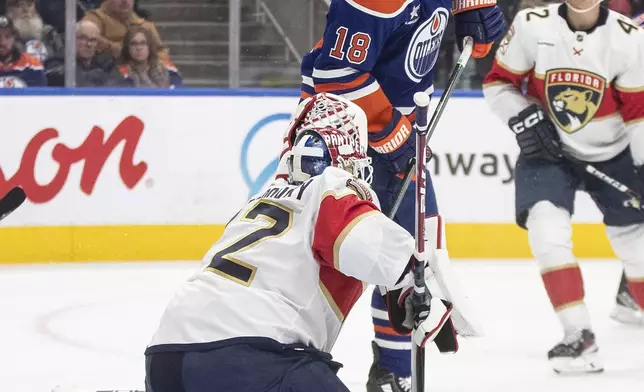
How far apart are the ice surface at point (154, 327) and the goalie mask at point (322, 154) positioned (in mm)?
1271

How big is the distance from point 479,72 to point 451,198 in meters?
0.67

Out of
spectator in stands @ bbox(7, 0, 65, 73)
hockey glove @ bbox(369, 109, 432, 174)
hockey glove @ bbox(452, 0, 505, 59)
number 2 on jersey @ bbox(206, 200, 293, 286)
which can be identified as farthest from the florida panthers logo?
spectator in stands @ bbox(7, 0, 65, 73)

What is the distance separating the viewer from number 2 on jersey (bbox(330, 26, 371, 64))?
292cm

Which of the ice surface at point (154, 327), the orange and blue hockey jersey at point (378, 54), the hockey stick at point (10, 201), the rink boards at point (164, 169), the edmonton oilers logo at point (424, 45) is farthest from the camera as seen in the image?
the rink boards at point (164, 169)

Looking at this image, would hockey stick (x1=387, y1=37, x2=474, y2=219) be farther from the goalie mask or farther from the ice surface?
the ice surface

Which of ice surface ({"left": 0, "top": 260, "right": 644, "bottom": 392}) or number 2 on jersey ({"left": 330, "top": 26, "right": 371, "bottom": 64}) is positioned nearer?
number 2 on jersey ({"left": 330, "top": 26, "right": 371, "bottom": 64})

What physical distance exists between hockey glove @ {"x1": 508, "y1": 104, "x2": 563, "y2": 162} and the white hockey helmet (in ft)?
4.97

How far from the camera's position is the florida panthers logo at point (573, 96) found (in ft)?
12.0

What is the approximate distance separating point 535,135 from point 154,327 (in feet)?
4.83

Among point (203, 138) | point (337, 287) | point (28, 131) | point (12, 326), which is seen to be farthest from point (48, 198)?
point (337, 287)

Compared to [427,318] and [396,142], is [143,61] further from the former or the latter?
[427,318]

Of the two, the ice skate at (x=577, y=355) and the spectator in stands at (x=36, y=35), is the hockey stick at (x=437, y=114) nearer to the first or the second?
the ice skate at (x=577, y=355)

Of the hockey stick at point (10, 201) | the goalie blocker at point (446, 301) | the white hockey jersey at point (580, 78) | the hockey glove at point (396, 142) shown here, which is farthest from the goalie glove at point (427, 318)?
the white hockey jersey at point (580, 78)

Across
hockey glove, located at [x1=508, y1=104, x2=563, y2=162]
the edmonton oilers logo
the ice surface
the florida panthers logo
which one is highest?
the edmonton oilers logo
